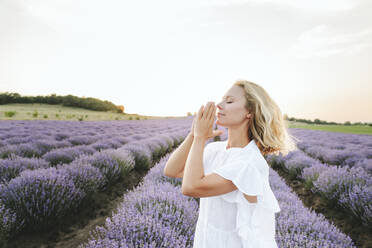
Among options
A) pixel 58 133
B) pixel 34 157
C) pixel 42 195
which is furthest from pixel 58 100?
pixel 42 195

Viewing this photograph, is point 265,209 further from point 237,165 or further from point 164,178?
point 164,178

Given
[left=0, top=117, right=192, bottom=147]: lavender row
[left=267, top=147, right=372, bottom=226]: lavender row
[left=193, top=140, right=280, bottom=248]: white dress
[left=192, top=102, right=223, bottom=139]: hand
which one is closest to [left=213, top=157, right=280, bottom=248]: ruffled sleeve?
[left=193, top=140, right=280, bottom=248]: white dress

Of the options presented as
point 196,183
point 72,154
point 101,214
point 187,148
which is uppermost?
point 187,148

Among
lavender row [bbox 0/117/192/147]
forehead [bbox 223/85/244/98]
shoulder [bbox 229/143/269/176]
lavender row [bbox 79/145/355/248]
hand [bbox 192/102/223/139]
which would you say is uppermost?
forehead [bbox 223/85/244/98]

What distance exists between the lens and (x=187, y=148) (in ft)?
3.27

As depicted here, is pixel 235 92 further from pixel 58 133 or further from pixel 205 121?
pixel 58 133

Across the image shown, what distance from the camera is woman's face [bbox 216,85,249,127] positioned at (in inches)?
36.8

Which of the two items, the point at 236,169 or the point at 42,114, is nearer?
the point at 236,169

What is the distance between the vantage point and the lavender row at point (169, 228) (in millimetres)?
1440

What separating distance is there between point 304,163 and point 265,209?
4982 mm

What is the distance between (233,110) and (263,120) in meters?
0.17

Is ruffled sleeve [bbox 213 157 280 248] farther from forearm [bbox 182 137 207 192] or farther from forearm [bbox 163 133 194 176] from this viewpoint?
forearm [bbox 163 133 194 176]

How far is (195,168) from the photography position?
81cm

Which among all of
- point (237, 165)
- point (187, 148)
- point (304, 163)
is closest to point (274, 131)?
point (237, 165)
